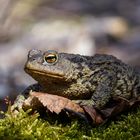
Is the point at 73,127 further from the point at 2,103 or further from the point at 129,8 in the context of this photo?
A: the point at 129,8

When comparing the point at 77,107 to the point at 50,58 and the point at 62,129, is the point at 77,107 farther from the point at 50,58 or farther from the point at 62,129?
the point at 50,58

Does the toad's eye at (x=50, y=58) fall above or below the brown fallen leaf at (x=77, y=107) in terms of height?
above

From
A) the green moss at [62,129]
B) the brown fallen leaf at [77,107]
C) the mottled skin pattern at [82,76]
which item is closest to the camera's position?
the green moss at [62,129]

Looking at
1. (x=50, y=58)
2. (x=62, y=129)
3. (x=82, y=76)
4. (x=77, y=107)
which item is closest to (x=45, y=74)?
(x=50, y=58)

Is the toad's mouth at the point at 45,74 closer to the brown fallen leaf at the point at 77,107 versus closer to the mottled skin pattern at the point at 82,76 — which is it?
the mottled skin pattern at the point at 82,76

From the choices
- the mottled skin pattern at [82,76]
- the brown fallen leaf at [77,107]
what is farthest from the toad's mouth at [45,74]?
the brown fallen leaf at [77,107]

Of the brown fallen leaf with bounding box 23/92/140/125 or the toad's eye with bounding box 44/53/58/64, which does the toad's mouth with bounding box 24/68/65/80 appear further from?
the brown fallen leaf with bounding box 23/92/140/125

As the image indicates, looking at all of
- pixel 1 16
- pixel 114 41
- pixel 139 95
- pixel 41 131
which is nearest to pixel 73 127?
pixel 41 131
